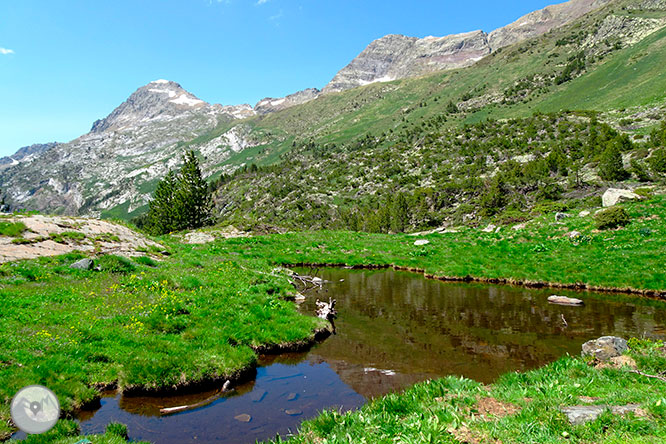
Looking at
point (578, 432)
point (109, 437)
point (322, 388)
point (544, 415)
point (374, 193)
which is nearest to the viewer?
point (578, 432)

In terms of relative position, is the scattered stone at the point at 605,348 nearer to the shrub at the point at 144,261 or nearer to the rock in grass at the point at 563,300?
the rock in grass at the point at 563,300

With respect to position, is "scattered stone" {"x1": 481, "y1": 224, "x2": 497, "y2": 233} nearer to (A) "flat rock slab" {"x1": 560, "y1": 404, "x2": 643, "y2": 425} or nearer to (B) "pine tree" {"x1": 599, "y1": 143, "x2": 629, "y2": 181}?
(B) "pine tree" {"x1": 599, "y1": 143, "x2": 629, "y2": 181}

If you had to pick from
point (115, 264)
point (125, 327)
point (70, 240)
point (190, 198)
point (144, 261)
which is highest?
point (190, 198)

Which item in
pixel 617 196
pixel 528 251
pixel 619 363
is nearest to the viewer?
pixel 619 363

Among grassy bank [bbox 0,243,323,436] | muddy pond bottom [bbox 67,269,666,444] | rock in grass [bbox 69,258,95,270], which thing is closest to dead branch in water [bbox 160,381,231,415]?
muddy pond bottom [bbox 67,269,666,444]

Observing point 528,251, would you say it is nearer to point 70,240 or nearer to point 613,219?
point 613,219

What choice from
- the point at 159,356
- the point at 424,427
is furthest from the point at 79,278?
the point at 424,427

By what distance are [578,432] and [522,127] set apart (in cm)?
11404

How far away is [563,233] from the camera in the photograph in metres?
33.2

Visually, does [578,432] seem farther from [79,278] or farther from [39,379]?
[79,278]

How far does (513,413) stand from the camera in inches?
282

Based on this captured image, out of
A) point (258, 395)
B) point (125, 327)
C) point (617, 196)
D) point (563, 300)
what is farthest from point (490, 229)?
point (125, 327)

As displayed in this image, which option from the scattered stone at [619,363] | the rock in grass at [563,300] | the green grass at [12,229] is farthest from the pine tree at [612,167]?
the green grass at [12,229]

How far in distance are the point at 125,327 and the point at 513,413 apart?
12.4 m
